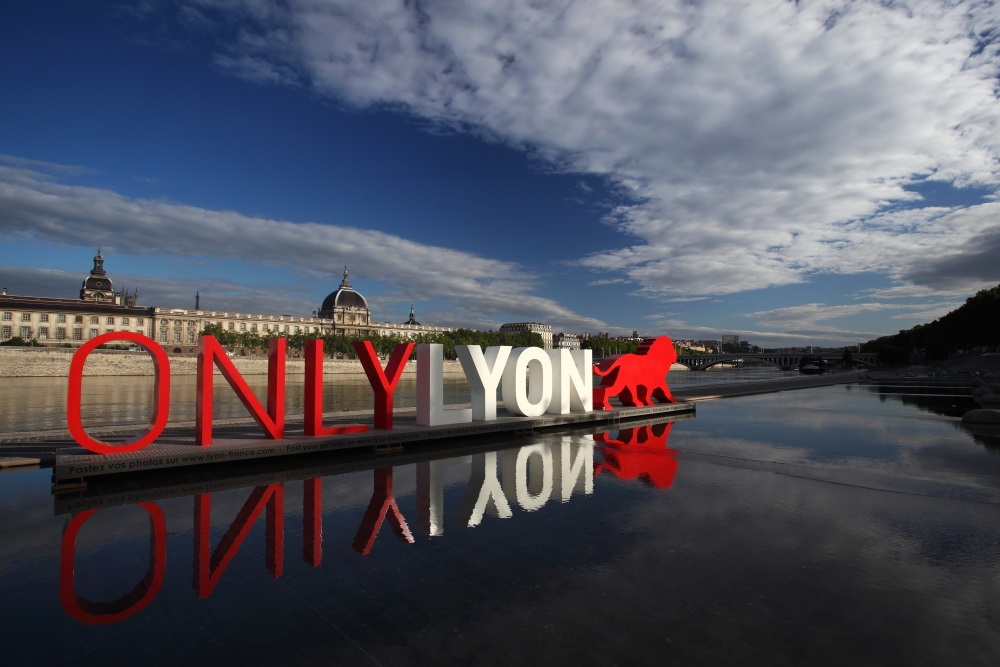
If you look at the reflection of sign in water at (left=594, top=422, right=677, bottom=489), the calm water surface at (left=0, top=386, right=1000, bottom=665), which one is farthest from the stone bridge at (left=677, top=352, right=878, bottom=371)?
the calm water surface at (left=0, top=386, right=1000, bottom=665)

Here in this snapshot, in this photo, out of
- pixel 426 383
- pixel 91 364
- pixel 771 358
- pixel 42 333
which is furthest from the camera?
pixel 771 358

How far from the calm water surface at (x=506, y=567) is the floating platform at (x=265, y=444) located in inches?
23.5

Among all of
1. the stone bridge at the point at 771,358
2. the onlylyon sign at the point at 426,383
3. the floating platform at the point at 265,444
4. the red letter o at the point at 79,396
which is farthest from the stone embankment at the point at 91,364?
the stone bridge at the point at 771,358

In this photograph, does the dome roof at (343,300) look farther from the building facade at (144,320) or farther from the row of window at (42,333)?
the row of window at (42,333)

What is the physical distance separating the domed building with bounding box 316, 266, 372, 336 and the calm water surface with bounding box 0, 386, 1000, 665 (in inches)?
5717

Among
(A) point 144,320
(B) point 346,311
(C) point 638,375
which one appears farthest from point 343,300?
(C) point 638,375

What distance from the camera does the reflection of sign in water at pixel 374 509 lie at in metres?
6.18

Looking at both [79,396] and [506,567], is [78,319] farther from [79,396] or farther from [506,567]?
[506,567]

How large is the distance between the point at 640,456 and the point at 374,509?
7980 mm

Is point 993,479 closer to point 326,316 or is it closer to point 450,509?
point 450,509

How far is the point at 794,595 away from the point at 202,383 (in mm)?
12094

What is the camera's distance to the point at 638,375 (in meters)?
25.0

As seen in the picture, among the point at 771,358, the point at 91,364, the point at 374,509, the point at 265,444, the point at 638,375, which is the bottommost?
the point at 374,509

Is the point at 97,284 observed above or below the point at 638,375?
above
